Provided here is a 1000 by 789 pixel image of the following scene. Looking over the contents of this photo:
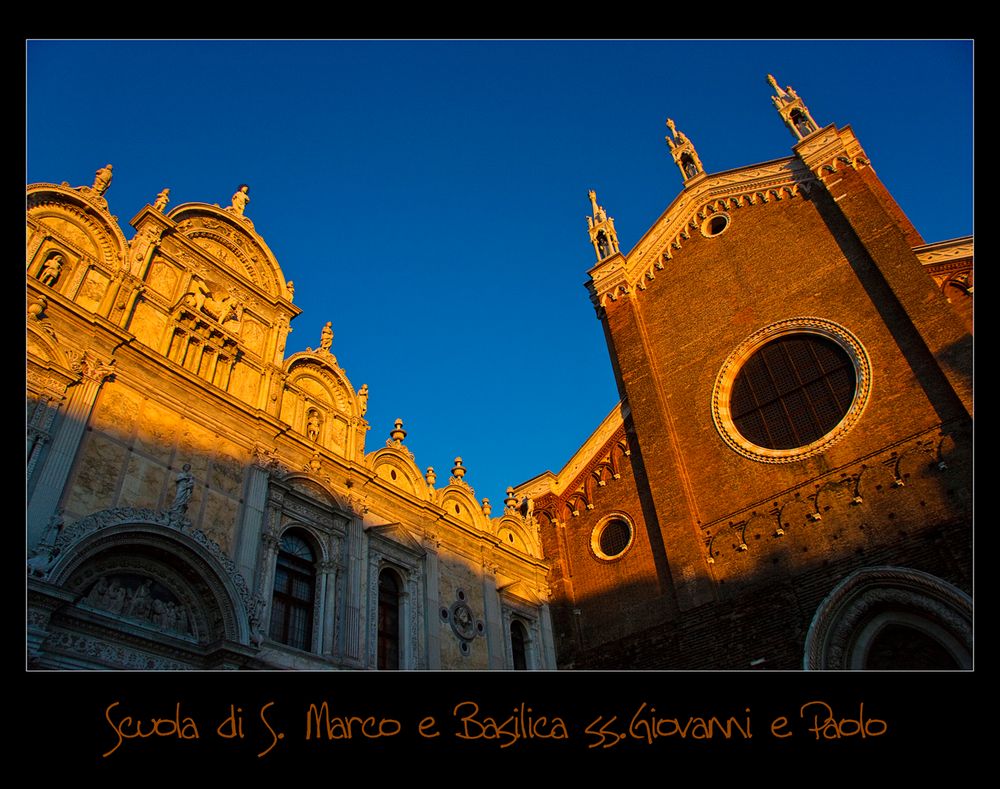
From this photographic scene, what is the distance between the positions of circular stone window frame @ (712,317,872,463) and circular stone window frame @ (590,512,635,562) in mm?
3422

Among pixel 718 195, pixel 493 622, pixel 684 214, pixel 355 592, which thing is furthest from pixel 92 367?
pixel 718 195

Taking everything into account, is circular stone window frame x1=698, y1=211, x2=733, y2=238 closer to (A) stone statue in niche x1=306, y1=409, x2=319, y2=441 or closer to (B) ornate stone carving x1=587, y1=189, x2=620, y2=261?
(B) ornate stone carving x1=587, y1=189, x2=620, y2=261

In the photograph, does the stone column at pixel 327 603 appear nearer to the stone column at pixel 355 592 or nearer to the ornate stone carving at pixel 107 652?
the stone column at pixel 355 592

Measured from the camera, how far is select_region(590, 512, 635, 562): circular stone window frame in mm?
18000

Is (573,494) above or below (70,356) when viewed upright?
above

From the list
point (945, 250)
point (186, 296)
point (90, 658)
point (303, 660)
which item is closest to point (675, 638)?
point (303, 660)

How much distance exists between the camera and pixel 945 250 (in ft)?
50.1

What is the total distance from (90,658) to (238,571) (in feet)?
9.07

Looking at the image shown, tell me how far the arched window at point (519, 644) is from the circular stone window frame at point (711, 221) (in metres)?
12.6

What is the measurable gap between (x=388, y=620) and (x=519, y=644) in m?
4.69

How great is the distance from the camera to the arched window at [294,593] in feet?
40.8

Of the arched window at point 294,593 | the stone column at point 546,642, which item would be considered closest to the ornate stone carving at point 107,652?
the arched window at point 294,593
